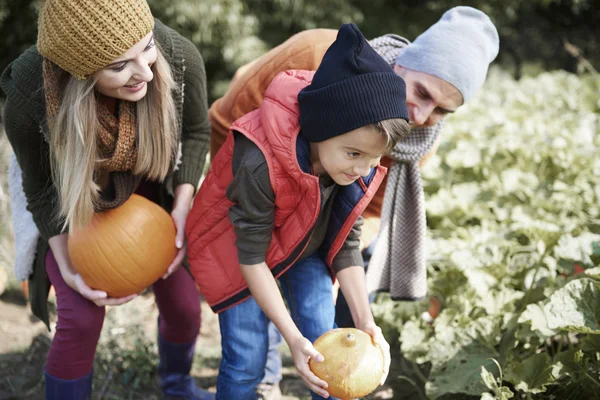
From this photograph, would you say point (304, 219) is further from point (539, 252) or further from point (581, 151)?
point (581, 151)

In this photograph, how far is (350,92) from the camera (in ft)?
5.95

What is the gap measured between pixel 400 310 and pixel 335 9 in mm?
5959

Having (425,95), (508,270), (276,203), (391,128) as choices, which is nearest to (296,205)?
→ (276,203)

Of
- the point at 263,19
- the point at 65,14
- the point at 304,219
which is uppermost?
the point at 65,14

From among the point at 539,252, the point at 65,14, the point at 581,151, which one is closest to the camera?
the point at 65,14

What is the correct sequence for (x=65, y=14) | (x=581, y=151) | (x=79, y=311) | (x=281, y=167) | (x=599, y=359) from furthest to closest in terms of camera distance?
(x=581, y=151) → (x=599, y=359) → (x=79, y=311) → (x=281, y=167) → (x=65, y=14)

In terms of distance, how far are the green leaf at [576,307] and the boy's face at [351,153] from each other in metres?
1.00

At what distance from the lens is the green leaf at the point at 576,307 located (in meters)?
2.41

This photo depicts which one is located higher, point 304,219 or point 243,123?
point 243,123

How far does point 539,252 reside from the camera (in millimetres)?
3189

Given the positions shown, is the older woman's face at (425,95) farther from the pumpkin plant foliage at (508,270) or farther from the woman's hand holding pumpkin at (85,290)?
the woman's hand holding pumpkin at (85,290)

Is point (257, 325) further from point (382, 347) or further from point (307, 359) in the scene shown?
point (382, 347)

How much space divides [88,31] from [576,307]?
1940 millimetres

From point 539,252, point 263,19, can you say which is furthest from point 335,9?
point 539,252
